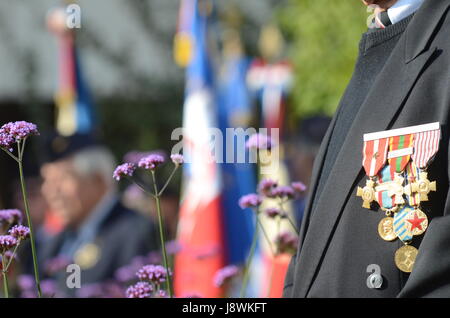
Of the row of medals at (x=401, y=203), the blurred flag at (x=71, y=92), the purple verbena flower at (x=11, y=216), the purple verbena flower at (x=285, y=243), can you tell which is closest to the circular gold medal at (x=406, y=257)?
the row of medals at (x=401, y=203)

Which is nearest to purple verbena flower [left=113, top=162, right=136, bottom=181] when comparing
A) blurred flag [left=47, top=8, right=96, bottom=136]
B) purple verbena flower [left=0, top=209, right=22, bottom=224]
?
purple verbena flower [left=0, top=209, right=22, bottom=224]

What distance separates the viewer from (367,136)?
192 centimetres

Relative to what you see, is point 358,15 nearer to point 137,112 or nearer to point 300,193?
point 137,112

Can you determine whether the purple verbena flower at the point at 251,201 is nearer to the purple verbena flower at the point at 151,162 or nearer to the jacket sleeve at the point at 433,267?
the purple verbena flower at the point at 151,162

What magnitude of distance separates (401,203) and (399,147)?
10 cm

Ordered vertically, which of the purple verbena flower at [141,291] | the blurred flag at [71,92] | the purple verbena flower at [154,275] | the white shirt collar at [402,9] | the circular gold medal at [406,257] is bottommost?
the purple verbena flower at [141,291]

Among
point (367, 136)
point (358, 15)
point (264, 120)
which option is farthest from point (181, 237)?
point (358, 15)

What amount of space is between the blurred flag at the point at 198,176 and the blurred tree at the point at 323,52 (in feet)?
18.4

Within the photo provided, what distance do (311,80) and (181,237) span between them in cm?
723

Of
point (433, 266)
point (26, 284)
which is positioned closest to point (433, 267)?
point (433, 266)

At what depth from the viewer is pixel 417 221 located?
72.0 inches

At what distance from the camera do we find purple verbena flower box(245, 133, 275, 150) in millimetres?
2232

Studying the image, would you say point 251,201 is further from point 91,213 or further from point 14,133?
point 91,213

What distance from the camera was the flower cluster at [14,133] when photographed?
1.89 m
